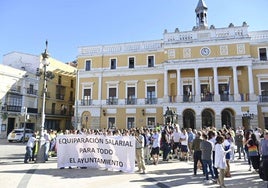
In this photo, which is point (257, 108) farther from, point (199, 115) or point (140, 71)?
point (140, 71)

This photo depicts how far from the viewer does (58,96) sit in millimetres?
41531

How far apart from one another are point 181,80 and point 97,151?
822 inches

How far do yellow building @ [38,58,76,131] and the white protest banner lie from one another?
29818 millimetres

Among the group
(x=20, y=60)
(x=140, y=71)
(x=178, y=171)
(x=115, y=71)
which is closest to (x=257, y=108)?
(x=140, y=71)

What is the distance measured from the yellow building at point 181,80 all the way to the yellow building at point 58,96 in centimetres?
966

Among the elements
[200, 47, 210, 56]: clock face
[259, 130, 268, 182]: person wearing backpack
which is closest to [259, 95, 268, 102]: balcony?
[200, 47, 210, 56]: clock face

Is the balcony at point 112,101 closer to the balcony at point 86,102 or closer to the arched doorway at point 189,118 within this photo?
the balcony at point 86,102

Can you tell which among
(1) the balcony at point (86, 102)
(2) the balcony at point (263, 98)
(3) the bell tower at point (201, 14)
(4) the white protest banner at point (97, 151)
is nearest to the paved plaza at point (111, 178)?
(4) the white protest banner at point (97, 151)

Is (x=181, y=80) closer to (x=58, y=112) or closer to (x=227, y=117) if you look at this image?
(x=227, y=117)

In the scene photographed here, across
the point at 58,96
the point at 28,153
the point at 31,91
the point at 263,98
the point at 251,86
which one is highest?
the point at 31,91

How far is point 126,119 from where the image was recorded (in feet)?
98.4

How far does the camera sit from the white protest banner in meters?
9.54

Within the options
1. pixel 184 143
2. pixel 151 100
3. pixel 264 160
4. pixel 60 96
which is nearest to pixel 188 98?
pixel 151 100

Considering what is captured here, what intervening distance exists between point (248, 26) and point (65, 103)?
3138 cm
